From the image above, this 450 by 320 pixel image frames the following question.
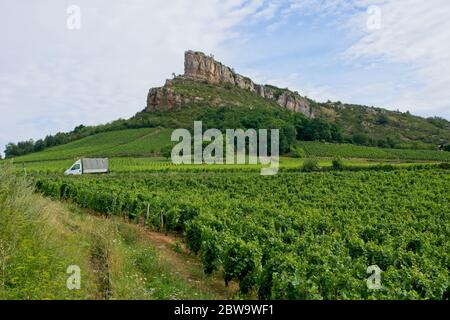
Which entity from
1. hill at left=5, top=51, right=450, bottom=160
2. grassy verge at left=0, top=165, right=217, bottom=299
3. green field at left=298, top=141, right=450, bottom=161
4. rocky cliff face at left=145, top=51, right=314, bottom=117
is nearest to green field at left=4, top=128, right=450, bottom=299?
grassy verge at left=0, top=165, right=217, bottom=299

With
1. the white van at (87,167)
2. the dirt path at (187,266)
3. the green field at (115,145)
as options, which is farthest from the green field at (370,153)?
the dirt path at (187,266)

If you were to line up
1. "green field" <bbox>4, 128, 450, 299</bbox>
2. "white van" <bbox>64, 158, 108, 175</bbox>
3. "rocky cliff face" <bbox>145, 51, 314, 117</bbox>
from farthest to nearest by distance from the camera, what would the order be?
"rocky cliff face" <bbox>145, 51, 314, 117</bbox>
"white van" <bbox>64, 158, 108, 175</bbox>
"green field" <bbox>4, 128, 450, 299</bbox>

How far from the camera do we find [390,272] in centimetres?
862

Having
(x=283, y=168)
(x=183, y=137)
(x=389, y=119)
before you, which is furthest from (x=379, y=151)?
(x=389, y=119)

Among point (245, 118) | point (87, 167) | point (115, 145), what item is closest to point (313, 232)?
point (87, 167)

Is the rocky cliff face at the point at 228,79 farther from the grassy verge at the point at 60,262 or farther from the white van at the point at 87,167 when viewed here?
the grassy verge at the point at 60,262

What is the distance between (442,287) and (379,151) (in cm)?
6601

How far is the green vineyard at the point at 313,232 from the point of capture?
326 inches

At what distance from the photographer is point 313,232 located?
1565 cm

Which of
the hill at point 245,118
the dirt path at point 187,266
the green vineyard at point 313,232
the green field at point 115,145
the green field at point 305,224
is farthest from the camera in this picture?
the hill at point 245,118

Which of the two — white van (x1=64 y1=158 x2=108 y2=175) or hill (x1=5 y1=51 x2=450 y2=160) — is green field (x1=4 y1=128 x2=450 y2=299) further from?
hill (x1=5 y1=51 x2=450 y2=160)

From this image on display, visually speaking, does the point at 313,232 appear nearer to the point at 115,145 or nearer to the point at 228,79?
the point at 115,145

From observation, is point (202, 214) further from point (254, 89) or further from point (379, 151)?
point (254, 89)

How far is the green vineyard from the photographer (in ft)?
27.2
